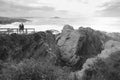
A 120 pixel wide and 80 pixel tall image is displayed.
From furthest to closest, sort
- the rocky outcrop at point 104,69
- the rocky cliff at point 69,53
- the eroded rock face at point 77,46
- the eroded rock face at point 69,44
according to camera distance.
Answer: the eroded rock face at point 69,44
the eroded rock face at point 77,46
the rocky cliff at point 69,53
the rocky outcrop at point 104,69

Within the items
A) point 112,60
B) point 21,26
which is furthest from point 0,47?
point 112,60

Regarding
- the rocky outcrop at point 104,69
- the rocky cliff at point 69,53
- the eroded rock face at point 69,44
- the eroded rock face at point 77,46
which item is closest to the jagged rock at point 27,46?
the rocky cliff at point 69,53

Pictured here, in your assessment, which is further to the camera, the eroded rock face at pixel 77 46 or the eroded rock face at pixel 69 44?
the eroded rock face at pixel 69 44

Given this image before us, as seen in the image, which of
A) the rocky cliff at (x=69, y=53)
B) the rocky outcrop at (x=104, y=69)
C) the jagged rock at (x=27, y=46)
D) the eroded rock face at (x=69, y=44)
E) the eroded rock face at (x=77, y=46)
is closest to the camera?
the rocky outcrop at (x=104, y=69)

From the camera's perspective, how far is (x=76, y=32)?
949 inches

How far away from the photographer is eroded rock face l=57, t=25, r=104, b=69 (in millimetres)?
20906

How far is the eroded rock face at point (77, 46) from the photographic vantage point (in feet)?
68.6

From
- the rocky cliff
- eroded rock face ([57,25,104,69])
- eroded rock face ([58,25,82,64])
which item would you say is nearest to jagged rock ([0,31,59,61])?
the rocky cliff

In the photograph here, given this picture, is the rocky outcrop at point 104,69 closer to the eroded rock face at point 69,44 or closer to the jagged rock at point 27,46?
the jagged rock at point 27,46

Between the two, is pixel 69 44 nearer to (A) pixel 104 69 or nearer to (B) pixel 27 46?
(B) pixel 27 46

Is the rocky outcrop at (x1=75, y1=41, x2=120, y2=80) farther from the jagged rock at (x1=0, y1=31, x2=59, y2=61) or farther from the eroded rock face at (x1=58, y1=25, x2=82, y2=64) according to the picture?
the eroded rock face at (x1=58, y1=25, x2=82, y2=64)

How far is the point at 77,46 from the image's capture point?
22.0m

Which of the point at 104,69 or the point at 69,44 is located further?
the point at 69,44

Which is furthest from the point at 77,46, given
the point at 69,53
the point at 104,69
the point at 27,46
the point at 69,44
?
the point at 104,69
